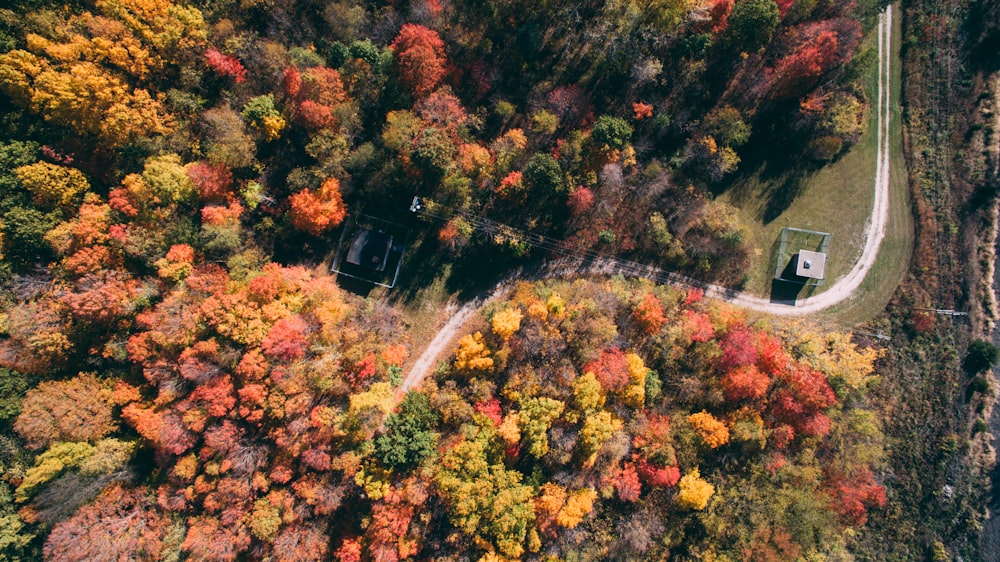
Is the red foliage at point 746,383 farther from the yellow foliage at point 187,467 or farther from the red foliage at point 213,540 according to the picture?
the yellow foliage at point 187,467

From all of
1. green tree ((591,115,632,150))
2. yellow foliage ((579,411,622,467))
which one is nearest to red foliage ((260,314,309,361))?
yellow foliage ((579,411,622,467))

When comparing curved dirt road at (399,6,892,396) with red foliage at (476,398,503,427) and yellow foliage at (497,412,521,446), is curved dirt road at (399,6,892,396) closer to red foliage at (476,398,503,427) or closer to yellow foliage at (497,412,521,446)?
red foliage at (476,398,503,427)

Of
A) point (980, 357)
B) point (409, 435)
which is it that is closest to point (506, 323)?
point (409, 435)

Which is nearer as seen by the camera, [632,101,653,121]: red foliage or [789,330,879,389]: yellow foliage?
[789,330,879,389]: yellow foliage

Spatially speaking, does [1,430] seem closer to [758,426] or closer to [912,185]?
[758,426]

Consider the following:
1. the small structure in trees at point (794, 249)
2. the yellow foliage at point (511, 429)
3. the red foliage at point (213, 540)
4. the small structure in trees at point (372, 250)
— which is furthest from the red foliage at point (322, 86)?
the small structure in trees at point (794, 249)

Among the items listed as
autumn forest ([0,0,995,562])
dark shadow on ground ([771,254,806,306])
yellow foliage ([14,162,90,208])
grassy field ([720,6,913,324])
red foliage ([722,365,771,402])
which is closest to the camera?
yellow foliage ([14,162,90,208])

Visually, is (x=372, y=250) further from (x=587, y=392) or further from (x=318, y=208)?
(x=587, y=392)
